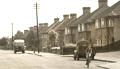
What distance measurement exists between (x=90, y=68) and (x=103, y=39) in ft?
160

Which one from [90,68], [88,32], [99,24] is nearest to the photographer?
[90,68]

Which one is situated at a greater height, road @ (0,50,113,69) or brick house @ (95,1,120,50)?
brick house @ (95,1,120,50)

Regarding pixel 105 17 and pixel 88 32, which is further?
pixel 88 32

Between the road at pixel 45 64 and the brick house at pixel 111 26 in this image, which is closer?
the road at pixel 45 64

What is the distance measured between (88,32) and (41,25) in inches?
3483

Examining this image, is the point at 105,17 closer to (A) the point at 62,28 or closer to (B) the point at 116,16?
(B) the point at 116,16

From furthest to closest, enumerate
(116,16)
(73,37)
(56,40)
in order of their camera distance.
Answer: (56,40), (73,37), (116,16)

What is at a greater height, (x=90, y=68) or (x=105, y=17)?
(x=105, y=17)

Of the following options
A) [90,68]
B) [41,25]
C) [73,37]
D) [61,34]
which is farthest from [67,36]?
[90,68]

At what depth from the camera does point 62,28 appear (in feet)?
422

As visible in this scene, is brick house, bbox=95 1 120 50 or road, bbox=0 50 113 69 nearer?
road, bbox=0 50 113 69

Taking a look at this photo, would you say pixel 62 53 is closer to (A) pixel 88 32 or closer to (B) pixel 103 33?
(B) pixel 103 33

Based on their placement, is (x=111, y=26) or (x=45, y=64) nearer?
(x=45, y=64)

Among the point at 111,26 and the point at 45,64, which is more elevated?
the point at 111,26
